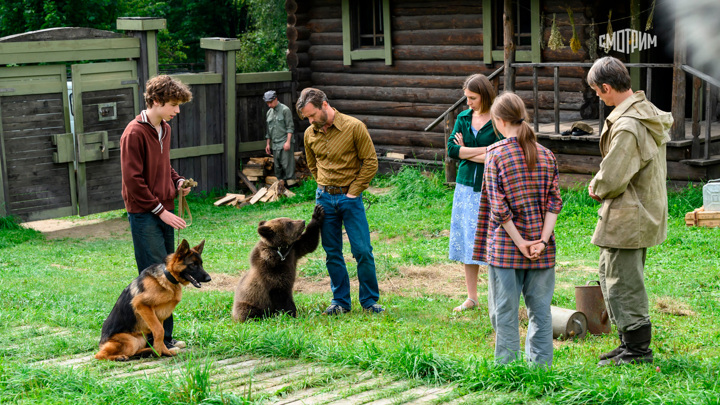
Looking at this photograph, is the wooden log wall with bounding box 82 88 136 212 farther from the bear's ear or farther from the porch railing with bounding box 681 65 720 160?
the porch railing with bounding box 681 65 720 160

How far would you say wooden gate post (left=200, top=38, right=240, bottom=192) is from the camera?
1505 centimetres

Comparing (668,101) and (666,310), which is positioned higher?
→ (668,101)

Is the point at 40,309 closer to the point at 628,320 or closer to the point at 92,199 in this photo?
the point at 628,320

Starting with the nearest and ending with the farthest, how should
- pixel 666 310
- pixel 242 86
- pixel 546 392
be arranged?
pixel 546 392 < pixel 666 310 < pixel 242 86

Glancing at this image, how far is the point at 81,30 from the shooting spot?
12656 millimetres

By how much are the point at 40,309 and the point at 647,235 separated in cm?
507

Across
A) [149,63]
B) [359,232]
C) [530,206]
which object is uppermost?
[149,63]

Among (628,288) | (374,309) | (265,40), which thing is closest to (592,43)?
(374,309)

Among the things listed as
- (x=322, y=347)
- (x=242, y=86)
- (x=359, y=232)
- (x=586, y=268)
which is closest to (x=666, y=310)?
(x=586, y=268)

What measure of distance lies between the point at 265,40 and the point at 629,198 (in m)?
22.4

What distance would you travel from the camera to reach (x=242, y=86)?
15.7 meters

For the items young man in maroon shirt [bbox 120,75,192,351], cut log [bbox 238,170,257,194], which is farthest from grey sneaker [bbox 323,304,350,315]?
cut log [bbox 238,170,257,194]

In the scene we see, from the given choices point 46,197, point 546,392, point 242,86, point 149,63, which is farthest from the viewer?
point 242,86

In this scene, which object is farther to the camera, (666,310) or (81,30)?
(81,30)
